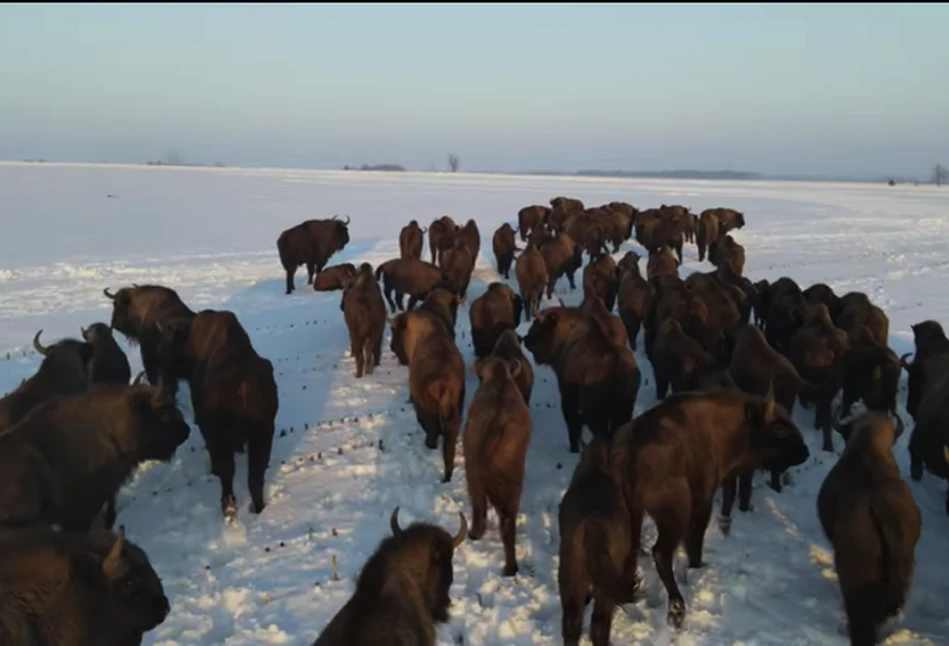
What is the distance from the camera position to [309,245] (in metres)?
19.4

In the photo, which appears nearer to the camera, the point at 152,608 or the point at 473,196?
the point at 152,608

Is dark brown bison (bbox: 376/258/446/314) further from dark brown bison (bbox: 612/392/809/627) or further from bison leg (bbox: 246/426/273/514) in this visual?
dark brown bison (bbox: 612/392/809/627)

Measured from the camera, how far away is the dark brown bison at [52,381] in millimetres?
7078

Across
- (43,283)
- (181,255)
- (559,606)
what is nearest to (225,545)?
(559,606)

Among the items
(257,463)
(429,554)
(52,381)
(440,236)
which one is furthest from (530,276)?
(429,554)

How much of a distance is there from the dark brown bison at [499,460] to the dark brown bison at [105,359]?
4.42 meters

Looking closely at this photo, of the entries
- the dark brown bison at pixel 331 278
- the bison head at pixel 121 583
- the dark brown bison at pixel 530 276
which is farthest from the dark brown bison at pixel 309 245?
the bison head at pixel 121 583

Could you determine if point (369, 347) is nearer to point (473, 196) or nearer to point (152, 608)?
point (152, 608)

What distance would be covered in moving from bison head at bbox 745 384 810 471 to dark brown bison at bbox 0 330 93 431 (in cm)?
568

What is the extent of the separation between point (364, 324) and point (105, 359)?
3492 millimetres

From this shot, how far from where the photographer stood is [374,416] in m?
9.79

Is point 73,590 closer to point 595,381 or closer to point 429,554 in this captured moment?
point 429,554

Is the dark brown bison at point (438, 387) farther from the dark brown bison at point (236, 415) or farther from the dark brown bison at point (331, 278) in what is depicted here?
the dark brown bison at point (331, 278)

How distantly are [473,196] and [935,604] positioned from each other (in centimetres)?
5271
